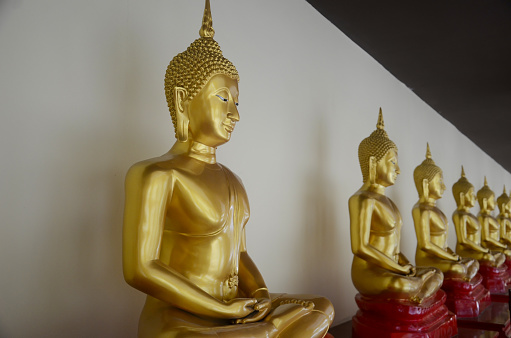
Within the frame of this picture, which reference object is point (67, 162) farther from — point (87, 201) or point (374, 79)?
point (374, 79)

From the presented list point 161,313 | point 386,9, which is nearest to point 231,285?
point 161,313

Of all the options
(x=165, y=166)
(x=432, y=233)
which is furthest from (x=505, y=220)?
(x=165, y=166)

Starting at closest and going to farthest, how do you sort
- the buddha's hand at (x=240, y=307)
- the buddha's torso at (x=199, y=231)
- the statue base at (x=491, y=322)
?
the buddha's hand at (x=240, y=307) → the buddha's torso at (x=199, y=231) → the statue base at (x=491, y=322)

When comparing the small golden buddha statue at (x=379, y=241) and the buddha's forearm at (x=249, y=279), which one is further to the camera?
the small golden buddha statue at (x=379, y=241)

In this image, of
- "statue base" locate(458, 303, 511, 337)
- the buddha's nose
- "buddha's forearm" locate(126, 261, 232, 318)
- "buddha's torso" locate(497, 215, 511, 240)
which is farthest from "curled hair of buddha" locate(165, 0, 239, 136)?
"buddha's torso" locate(497, 215, 511, 240)

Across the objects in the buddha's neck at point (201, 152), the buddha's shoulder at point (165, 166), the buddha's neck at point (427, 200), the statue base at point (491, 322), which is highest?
the buddha's neck at point (427, 200)

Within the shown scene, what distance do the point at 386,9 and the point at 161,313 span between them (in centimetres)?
253

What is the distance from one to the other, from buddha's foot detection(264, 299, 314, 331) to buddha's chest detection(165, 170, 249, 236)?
12.9 inches

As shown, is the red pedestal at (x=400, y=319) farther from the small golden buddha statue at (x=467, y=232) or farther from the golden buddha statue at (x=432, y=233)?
the small golden buddha statue at (x=467, y=232)

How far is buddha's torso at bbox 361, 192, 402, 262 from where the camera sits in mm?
2570

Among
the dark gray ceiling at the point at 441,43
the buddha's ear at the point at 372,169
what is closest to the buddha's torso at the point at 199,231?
the buddha's ear at the point at 372,169

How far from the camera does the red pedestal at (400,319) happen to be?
229 cm

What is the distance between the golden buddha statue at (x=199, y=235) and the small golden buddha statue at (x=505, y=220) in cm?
506

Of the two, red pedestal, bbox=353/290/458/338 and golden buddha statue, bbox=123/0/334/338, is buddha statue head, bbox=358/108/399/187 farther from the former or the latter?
golden buddha statue, bbox=123/0/334/338
